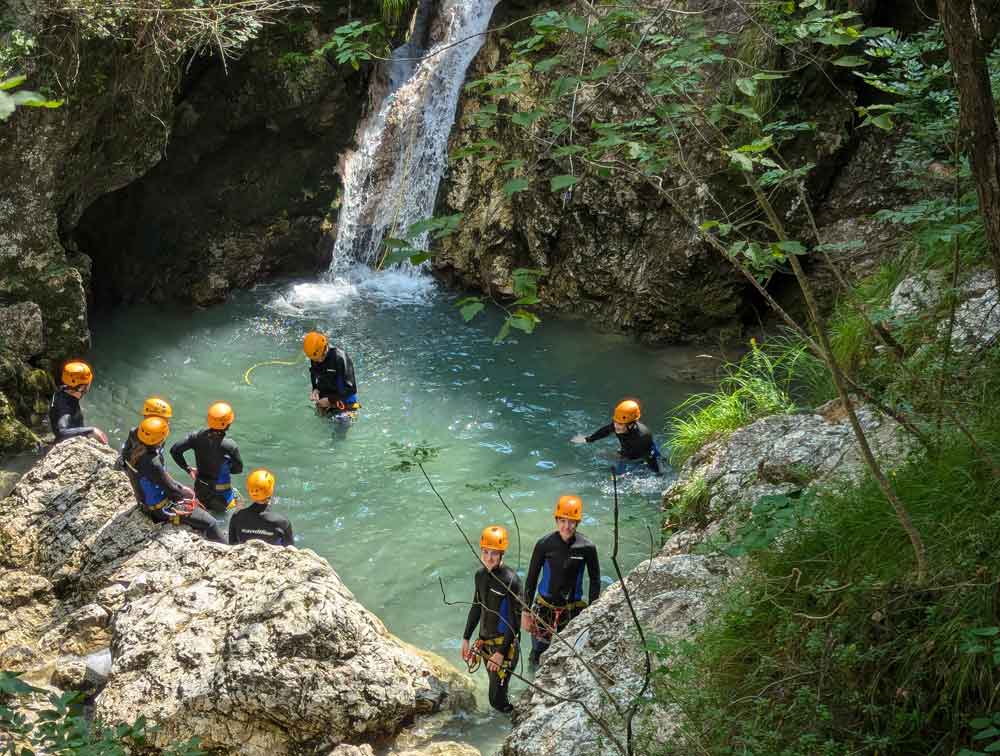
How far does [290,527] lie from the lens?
7.12 metres

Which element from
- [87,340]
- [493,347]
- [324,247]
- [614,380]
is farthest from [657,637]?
[324,247]

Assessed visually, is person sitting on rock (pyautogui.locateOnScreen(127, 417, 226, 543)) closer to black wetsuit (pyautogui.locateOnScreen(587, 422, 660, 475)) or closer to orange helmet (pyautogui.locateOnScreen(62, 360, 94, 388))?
orange helmet (pyautogui.locateOnScreen(62, 360, 94, 388))

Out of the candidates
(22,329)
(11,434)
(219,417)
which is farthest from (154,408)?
(22,329)

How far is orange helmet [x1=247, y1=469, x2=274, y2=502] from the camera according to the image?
696 centimetres

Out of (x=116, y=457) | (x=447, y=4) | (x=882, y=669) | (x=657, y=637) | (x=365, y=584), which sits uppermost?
(x=447, y=4)

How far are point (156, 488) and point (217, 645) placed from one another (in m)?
2.01

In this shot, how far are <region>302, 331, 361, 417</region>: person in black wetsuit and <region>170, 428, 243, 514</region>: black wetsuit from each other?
5.41ft

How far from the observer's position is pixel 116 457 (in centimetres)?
771

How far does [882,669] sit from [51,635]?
5.44m

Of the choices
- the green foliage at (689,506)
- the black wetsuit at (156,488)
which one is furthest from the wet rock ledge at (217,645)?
the green foliage at (689,506)

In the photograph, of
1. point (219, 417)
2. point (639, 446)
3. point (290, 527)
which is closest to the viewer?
point (290, 527)

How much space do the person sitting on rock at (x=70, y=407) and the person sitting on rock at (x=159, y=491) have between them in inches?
68.1

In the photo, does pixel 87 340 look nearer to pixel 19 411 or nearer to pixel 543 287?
pixel 19 411

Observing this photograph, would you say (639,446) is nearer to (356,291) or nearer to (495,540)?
(495,540)
